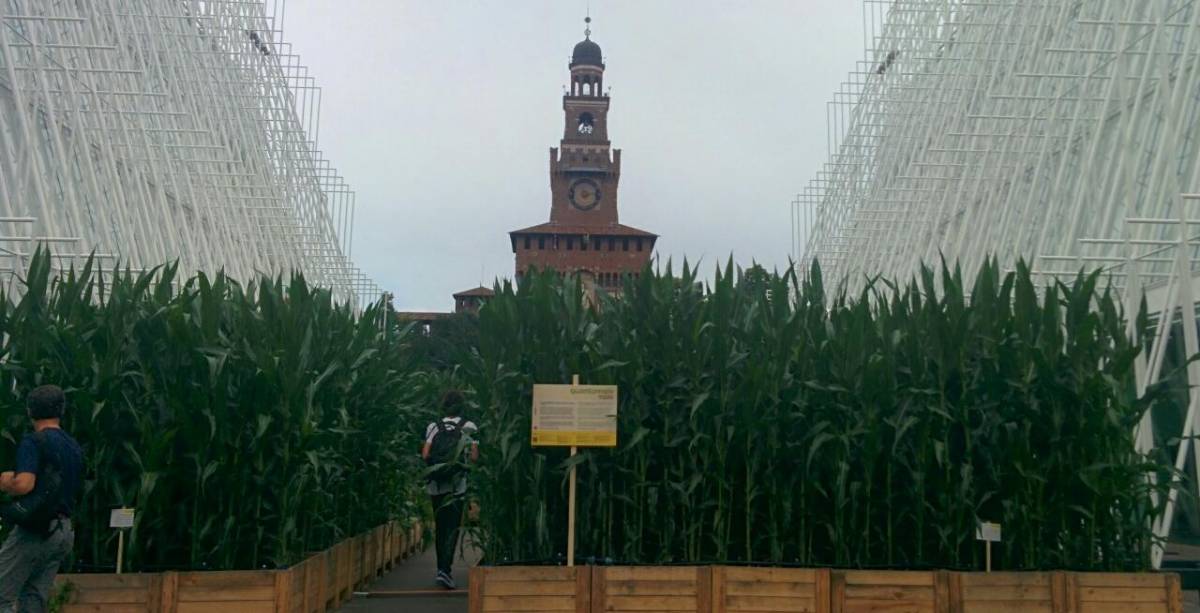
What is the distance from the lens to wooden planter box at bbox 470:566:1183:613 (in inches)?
282

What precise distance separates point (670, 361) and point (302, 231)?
1284 inches

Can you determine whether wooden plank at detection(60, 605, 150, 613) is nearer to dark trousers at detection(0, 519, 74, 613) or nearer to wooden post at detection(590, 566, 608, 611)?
dark trousers at detection(0, 519, 74, 613)

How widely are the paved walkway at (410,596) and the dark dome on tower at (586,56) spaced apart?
80.3 meters

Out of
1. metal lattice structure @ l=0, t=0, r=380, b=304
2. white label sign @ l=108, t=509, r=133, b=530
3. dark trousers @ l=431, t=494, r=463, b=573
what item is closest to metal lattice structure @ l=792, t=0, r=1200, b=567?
dark trousers @ l=431, t=494, r=463, b=573

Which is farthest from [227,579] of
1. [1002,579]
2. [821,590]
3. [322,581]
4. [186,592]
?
[1002,579]

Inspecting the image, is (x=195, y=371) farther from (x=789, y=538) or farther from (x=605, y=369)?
(x=789, y=538)

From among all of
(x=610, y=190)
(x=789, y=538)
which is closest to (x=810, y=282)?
(x=789, y=538)

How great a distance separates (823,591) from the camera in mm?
7191

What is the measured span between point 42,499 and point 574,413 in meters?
3.31

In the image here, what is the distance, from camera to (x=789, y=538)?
25.7ft

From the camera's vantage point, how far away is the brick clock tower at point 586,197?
87.0 m

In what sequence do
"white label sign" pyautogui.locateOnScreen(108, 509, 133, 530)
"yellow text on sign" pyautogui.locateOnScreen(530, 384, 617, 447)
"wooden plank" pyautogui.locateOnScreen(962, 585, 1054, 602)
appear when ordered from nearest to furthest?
"white label sign" pyautogui.locateOnScreen(108, 509, 133, 530) → "wooden plank" pyautogui.locateOnScreen(962, 585, 1054, 602) → "yellow text on sign" pyautogui.locateOnScreen(530, 384, 617, 447)

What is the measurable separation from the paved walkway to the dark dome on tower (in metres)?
80.3

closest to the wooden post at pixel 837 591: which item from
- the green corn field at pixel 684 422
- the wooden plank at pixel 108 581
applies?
the green corn field at pixel 684 422
